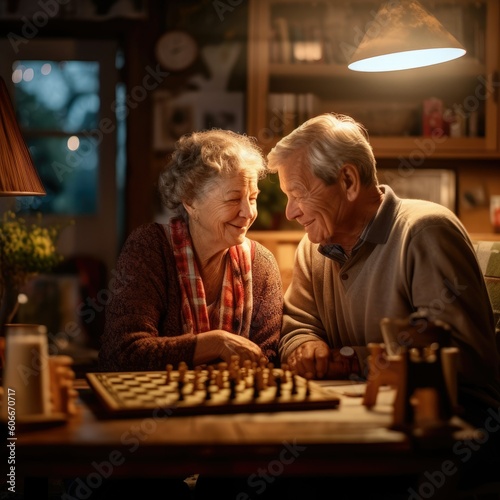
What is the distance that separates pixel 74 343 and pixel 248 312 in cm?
222

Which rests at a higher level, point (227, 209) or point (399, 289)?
point (227, 209)

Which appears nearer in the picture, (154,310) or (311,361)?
(311,361)

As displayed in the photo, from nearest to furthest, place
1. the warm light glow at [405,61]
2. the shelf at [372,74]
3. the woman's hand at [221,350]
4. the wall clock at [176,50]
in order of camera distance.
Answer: the woman's hand at [221,350] < the warm light glow at [405,61] < the shelf at [372,74] < the wall clock at [176,50]

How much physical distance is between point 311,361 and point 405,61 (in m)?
0.99

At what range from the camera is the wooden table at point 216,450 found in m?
1.21

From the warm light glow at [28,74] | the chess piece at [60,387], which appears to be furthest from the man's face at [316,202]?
the warm light glow at [28,74]

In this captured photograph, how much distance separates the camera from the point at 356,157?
203 centimetres

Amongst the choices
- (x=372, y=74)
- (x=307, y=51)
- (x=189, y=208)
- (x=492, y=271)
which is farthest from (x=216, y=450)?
(x=372, y=74)

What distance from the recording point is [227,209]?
6.93ft

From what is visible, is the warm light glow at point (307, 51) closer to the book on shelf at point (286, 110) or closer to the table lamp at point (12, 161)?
the book on shelf at point (286, 110)

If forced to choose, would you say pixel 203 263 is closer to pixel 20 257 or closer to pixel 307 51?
pixel 20 257

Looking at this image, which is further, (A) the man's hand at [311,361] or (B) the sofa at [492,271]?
(B) the sofa at [492,271]

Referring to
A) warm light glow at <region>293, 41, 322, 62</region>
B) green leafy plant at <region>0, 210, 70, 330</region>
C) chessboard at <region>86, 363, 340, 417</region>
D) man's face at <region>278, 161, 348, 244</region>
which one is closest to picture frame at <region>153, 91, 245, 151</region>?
warm light glow at <region>293, 41, 322, 62</region>

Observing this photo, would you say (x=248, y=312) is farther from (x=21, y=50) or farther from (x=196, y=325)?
(x=21, y=50)
